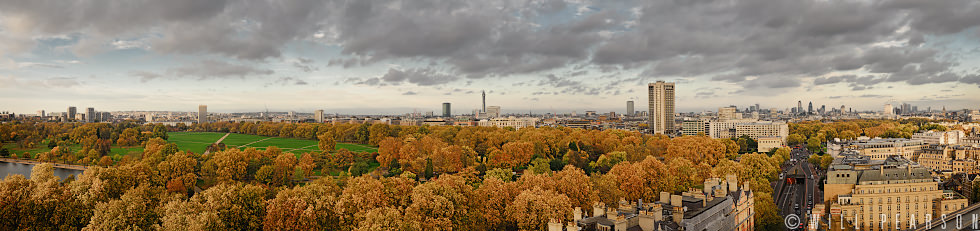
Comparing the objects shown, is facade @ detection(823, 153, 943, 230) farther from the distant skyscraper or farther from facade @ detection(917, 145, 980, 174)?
the distant skyscraper

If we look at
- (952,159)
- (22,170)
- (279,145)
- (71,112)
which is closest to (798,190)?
(952,159)

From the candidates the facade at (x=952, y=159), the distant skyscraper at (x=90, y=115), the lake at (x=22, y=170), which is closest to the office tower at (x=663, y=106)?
the facade at (x=952, y=159)

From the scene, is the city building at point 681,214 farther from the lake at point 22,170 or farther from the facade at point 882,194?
the lake at point 22,170

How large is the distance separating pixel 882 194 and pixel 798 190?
55.9ft

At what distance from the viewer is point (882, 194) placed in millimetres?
47000

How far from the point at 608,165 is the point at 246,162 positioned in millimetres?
41191

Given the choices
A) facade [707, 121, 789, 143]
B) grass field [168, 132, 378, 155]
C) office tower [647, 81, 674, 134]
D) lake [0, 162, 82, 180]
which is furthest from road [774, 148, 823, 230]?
office tower [647, 81, 674, 134]

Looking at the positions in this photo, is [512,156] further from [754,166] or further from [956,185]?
[956,185]

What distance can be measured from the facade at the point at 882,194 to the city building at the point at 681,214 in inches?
448

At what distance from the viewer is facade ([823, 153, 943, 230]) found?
153ft

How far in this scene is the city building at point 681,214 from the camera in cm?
2867

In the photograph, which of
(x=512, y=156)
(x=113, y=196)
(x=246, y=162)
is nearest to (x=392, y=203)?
(x=113, y=196)

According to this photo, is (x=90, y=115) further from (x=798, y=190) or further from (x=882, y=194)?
(x=882, y=194)

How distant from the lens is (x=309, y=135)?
117062mm
